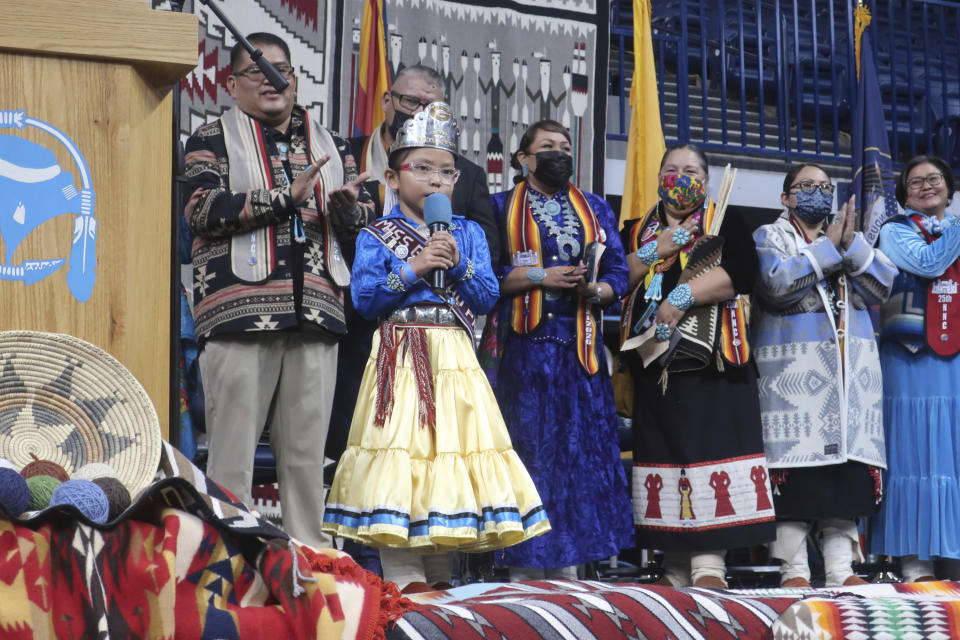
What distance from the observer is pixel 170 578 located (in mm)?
1768

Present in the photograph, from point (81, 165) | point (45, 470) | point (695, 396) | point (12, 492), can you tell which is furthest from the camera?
point (695, 396)

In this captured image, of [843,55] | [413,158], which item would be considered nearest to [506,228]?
[413,158]

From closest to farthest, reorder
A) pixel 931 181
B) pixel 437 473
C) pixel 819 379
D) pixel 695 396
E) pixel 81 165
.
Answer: pixel 81 165 → pixel 437 473 → pixel 695 396 → pixel 819 379 → pixel 931 181

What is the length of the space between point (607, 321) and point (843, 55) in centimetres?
520

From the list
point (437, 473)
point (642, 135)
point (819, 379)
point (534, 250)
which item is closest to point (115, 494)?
point (437, 473)

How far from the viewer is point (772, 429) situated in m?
3.84

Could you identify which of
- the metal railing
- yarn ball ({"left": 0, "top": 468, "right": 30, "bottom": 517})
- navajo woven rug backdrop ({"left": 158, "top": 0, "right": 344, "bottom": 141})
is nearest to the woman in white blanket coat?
navajo woven rug backdrop ({"left": 158, "top": 0, "right": 344, "bottom": 141})

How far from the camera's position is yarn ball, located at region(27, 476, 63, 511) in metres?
1.77

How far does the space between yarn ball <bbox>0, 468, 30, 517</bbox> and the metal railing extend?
19.3ft

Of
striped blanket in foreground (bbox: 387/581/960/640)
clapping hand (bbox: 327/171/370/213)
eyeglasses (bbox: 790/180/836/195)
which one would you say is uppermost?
eyeglasses (bbox: 790/180/836/195)

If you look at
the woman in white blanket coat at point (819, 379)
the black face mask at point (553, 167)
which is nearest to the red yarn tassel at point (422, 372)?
the black face mask at point (553, 167)

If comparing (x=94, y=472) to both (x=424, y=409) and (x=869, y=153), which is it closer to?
(x=424, y=409)

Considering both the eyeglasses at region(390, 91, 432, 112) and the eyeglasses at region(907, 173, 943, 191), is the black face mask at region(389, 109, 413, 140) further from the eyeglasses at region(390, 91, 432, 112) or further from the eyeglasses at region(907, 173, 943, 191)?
the eyeglasses at region(907, 173, 943, 191)

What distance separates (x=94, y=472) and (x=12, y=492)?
0.15 m
